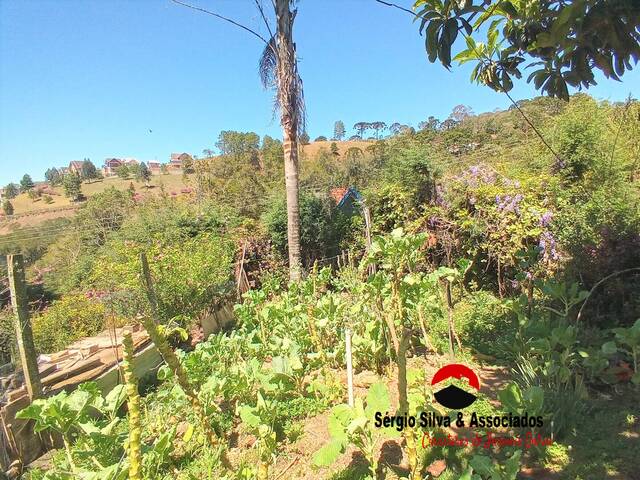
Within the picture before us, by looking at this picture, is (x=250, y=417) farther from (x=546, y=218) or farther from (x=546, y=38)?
(x=546, y=218)

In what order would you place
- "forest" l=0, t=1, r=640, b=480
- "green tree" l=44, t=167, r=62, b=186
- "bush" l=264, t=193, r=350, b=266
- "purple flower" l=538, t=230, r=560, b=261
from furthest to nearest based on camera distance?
1. "green tree" l=44, t=167, r=62, b=186
2. "bush" l=264, t=193, r=350, b=266
3. "purple flower" l=538, t=230, r=560, b=261
4. "forest" l=0, t=1, r=640, b=480

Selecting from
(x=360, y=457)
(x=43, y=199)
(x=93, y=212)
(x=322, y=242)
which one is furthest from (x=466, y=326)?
(x=43, y=199)

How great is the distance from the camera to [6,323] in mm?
5332

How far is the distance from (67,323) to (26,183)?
219ft

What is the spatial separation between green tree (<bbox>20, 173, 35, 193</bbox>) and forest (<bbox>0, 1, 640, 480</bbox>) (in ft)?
199

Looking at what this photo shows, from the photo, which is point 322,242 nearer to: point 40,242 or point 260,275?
point 260,275

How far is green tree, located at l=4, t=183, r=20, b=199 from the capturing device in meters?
53.8

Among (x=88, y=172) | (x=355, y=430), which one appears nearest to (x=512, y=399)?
(x=355, y=430)

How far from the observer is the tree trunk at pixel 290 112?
23.8 feet

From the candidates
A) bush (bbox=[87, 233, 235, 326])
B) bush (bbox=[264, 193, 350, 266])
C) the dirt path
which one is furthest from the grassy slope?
the dirt path

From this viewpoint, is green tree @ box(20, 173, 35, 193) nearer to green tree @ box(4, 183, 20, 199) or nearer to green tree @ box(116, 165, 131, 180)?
green tree @ box(4, 183, 20, 199)

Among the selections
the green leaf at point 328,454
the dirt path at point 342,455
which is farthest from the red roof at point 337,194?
the green leaf at point 328,454

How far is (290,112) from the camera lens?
752cm

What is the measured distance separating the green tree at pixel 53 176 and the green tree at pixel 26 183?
235 cm
